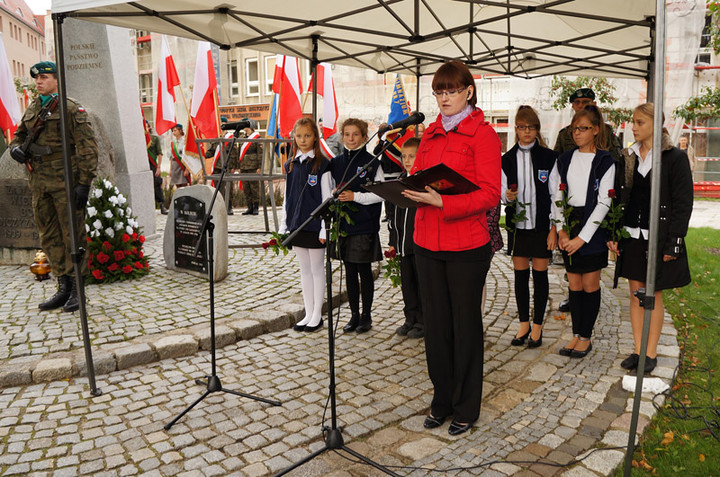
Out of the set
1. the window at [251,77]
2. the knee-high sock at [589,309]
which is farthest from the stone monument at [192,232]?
the window at [251,77]

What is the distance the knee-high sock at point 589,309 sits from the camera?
4688 millimetres

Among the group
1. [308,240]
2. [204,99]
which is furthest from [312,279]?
[204,99]

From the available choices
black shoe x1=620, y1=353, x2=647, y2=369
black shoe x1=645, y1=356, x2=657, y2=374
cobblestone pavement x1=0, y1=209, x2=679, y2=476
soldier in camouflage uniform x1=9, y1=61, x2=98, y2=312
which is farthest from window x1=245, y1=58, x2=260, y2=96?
black shoe x1=645, y1=356, x2=657, y2=374

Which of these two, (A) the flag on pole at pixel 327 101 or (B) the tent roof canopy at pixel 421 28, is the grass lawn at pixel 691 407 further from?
(A) the flag on pole at pixel 327 101

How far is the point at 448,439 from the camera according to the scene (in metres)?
3.42

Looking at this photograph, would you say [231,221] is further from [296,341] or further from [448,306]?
[448,306]

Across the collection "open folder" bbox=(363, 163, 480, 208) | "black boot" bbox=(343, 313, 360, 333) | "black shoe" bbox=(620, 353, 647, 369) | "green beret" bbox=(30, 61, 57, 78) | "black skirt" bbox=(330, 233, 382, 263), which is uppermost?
"green beret" bbox=(30, 61, 57, 78)

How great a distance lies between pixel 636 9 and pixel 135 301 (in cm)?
596

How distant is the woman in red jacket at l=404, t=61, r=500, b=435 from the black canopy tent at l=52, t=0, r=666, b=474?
80.5 inches

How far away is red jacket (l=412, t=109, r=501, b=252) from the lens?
311 centimetres

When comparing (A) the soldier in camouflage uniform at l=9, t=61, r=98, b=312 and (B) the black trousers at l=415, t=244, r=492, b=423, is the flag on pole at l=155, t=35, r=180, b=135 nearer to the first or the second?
(A) the soldier in camouflage uniform at l=9, t=61, r=98, b=312

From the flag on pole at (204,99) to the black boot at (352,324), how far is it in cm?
555

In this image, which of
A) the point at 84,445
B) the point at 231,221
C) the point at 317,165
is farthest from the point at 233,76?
the point at 84,445

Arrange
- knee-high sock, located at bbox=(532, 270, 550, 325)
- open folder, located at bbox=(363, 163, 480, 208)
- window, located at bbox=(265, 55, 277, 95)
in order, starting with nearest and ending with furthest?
open folder, located at bbox=(363, 163, 480, 208) → knee-high sock, located at bbox=(532, 270, 550, 325) → window, located at bbox=(265, 55, 277, 95)
